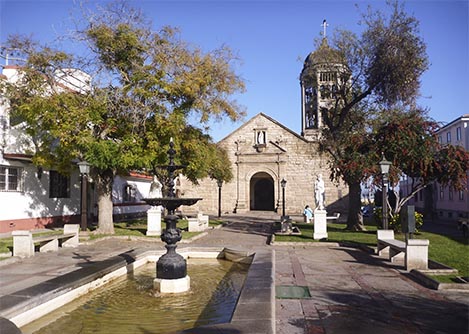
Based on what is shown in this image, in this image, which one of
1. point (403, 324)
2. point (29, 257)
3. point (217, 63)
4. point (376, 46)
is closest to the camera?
point (403, 324)

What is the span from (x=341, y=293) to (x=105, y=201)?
1261 cm

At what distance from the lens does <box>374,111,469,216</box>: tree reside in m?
16.5

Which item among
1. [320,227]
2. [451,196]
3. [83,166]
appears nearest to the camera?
[83,166]

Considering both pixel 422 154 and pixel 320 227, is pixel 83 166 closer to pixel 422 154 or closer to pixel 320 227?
pixel 320 227

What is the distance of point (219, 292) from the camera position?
788 cm

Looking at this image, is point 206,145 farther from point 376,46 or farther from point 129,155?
point 376,46

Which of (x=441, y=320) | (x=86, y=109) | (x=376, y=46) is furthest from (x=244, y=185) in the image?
(x=441, y=320)

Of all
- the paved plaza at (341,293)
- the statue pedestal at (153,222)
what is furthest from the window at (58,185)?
the paved plaza at (341,293)

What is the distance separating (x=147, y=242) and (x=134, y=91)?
6011 mm

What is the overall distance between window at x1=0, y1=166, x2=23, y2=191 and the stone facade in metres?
21.7

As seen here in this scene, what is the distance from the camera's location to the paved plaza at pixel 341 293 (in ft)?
17.6

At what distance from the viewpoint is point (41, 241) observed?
475 inches

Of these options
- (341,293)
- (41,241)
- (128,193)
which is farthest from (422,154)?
(128,193)

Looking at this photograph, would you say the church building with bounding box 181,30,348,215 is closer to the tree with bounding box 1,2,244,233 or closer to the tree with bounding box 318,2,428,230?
the tree with bounding box 318,2,428,230
